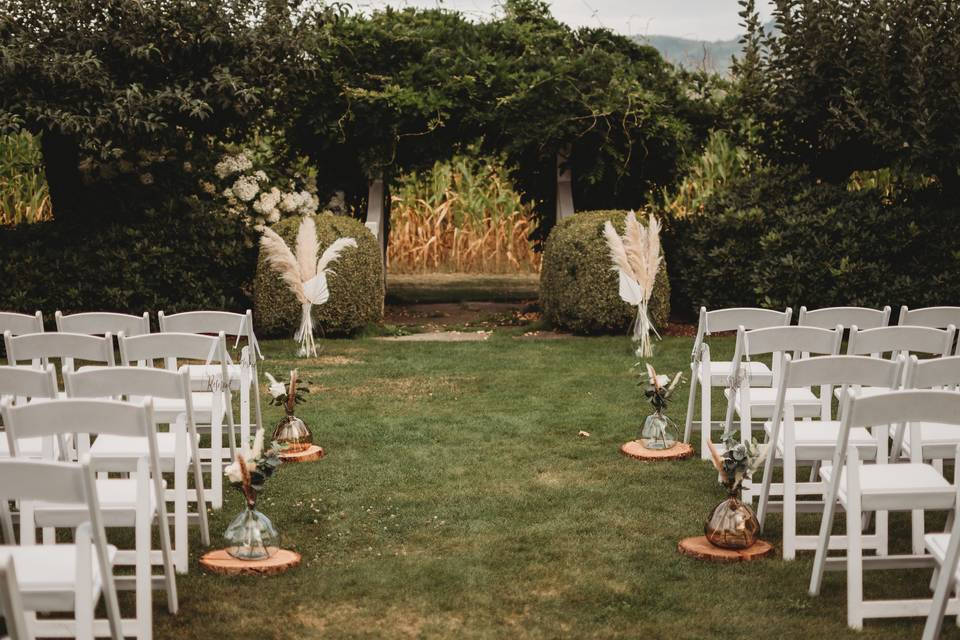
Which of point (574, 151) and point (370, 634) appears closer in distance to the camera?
point (370, 634)

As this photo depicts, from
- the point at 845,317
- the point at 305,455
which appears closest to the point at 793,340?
the point at 845,317

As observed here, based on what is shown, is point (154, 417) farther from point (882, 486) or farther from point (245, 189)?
point (245, 189)

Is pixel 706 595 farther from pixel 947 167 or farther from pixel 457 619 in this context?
pixel 947 167

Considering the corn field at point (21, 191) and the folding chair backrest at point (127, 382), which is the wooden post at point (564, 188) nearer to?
the corn field at point (21, 191)

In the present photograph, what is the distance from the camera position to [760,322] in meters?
7.68

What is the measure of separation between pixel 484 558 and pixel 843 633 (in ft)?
5.64

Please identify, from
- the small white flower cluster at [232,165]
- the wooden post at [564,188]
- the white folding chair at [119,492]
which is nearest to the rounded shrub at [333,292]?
the small white flower cluster at [232,165]

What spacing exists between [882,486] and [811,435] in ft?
3.36

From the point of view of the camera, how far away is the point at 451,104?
14.2m

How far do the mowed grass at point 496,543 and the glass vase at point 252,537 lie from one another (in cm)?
19

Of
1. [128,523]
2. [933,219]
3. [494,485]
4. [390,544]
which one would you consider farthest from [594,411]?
[933,219]

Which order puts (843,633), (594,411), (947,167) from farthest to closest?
1. (947,167)
2. (594,411)
3. (843,633)

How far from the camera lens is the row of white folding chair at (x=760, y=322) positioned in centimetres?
738

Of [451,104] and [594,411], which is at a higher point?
[451,104]
